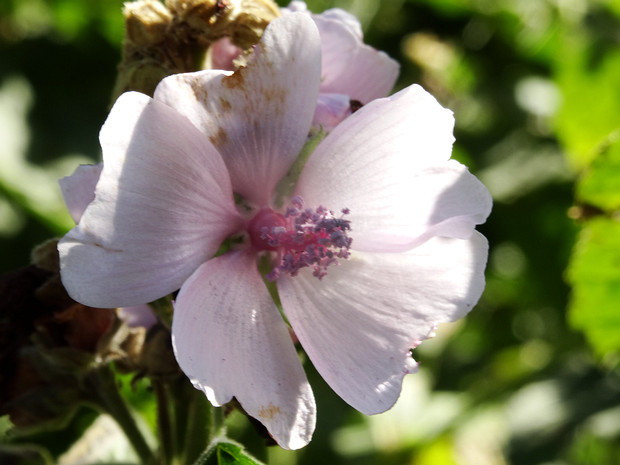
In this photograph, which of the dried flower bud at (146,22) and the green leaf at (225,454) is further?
the dried flower bud at (146,22)

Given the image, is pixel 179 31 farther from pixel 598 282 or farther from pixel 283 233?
pixel 598 282

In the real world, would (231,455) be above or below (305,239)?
below

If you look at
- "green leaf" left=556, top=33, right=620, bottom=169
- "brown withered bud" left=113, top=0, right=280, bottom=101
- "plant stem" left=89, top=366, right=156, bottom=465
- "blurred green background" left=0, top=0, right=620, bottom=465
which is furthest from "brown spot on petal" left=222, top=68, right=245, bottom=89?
"green leaf" left=556, top=33, right=620, bottom=169

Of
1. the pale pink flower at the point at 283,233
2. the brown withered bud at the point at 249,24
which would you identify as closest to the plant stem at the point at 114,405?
the pale pink flower at the point at 283,233

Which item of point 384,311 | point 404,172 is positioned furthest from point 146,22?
point 384,311

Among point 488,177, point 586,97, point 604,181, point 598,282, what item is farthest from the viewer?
point 488,177

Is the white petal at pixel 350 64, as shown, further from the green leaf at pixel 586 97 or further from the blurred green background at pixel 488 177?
the green leaf at pixel 586 97

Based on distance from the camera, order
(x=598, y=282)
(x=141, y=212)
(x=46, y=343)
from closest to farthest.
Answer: (x=141, y=212)
(x=46, y=343)
(x=598, y=282)
